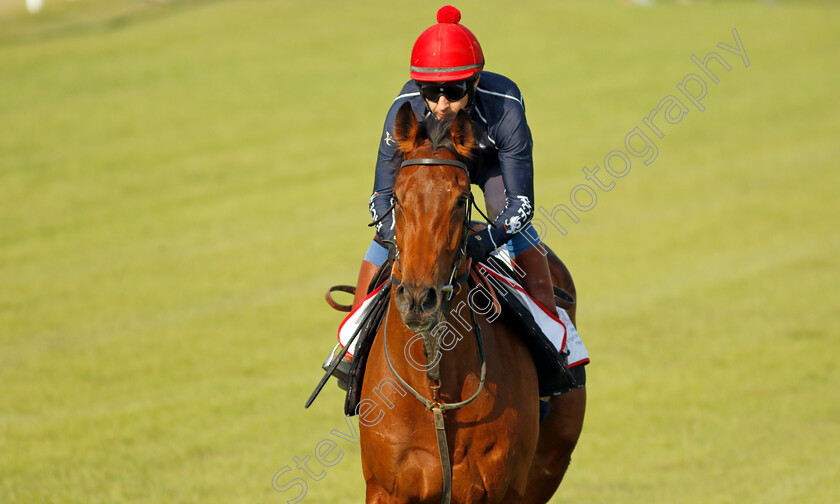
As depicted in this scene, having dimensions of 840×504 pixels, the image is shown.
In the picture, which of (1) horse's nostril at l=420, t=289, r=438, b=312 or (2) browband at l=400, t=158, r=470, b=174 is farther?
(2) browband at l=400, t=158, r=470, b=174

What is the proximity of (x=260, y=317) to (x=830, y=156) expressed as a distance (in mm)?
13348

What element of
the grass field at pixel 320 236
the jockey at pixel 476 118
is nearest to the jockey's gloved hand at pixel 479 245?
the jockey at pixel 476 118

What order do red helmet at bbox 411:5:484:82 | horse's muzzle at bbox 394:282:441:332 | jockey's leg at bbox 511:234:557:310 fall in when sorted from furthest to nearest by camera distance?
jockey's leg at bbox 511:234:557:310 → red helmet at bbox 411:5:484:82 → horse's muzzle at bbox 394:282:441:332

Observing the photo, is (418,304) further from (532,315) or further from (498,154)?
(532,315)

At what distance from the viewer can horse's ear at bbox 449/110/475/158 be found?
4.28 m

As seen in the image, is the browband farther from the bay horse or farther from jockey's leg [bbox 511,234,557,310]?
jockey's leg [bbox 511,234,557,310]

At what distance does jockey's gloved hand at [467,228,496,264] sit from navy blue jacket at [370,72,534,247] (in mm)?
85

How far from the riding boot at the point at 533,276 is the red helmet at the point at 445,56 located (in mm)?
1361

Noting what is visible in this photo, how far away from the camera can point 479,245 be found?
4.30 m

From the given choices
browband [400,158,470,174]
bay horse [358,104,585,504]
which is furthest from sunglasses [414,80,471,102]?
browband [400,158,470,174]

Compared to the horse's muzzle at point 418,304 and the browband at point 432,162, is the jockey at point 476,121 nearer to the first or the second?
the browband at point 432,162

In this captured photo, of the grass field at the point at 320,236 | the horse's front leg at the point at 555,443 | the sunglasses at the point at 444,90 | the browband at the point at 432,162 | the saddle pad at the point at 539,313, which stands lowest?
the grass field at the point at 320,236

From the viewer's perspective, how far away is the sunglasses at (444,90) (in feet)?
15.8

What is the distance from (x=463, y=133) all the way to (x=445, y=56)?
699 mm
